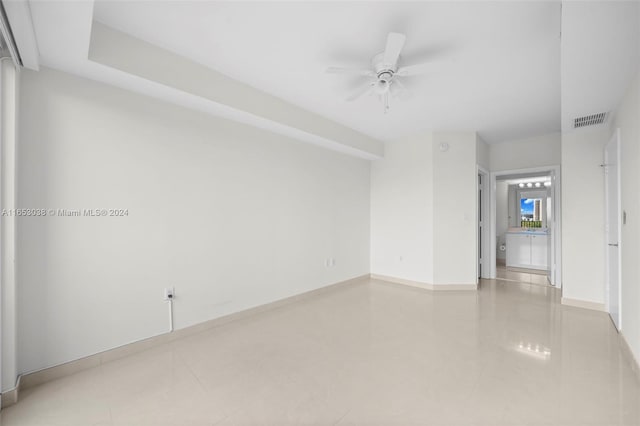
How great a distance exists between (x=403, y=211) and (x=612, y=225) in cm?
265

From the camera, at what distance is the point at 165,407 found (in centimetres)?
184

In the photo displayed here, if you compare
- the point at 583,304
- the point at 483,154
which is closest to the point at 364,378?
the point at 583,304

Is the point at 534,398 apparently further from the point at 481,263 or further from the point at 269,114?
the point at 481,263

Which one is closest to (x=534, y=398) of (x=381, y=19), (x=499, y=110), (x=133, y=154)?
(x=381, y=19)

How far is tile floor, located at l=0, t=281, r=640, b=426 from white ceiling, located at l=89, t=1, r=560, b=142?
2470 mm

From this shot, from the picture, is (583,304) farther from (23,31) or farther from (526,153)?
(23,31)

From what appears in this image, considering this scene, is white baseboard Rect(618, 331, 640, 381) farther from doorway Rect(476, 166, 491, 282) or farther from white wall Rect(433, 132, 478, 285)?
doorway Rect(476, 166, 491, 282)

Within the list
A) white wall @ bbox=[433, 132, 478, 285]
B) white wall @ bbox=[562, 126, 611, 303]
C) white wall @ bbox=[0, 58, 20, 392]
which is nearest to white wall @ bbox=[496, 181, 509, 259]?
white wall @ bbox=[433, 132, 478, 285]

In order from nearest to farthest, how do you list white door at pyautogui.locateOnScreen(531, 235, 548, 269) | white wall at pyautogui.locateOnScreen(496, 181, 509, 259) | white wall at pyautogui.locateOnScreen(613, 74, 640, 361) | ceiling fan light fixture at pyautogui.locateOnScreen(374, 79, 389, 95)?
white wall at pyautogui.locateOnScreen(613, 74, 640, 361), ceiling fan light fixture at pyautogui.locateOnScreen(374, 79, 389, 95), white door at pyautogui.locateOnScreen(531, 235, 548, 269), white wall at pyautogui.locateOnScreen(496, 181, 509, 259)

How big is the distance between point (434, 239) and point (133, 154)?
4361 millimetres

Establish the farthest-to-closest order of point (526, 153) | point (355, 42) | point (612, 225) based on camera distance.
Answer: point (526, 153)
point (612, 225)
point (355, 42)

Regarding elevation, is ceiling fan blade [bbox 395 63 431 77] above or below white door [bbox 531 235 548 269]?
above

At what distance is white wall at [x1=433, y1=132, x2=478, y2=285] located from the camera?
4.62 m

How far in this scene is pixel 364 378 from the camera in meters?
2.14
